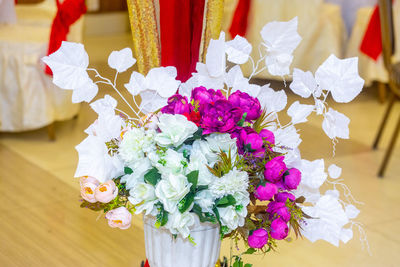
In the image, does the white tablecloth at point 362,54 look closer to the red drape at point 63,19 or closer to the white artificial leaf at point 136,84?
the red drape at point 63,19

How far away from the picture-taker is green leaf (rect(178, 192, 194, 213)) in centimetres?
127

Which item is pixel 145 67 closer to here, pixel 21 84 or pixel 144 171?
pixel 144 171

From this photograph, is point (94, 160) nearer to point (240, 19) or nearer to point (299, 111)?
point (299, 111)

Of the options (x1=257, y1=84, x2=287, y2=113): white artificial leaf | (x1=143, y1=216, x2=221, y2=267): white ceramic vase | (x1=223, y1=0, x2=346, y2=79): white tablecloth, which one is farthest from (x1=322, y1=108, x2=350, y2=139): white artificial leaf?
(x1=223, y1=0, x2=346, y2=79): white tablecloth

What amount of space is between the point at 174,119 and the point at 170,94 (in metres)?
0.11

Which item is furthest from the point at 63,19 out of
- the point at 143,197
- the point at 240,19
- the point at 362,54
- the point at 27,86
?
the point at 362,54

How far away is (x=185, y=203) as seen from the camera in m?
1.28

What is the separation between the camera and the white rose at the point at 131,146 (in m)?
1.31

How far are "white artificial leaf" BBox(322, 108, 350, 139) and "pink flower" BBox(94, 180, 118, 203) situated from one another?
1.63ft

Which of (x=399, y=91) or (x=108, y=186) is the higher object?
(x=108, y=186)

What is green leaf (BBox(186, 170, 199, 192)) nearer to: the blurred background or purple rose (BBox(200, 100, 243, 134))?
purple rose (BBox(200, 100, 243, 134))

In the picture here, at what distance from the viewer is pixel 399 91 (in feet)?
10.00

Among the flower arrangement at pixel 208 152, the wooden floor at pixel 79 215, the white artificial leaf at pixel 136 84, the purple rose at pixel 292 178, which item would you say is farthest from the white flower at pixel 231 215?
the wooden floor at pixel 79 215

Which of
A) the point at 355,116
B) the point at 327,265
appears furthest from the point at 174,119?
the point at 355,116
